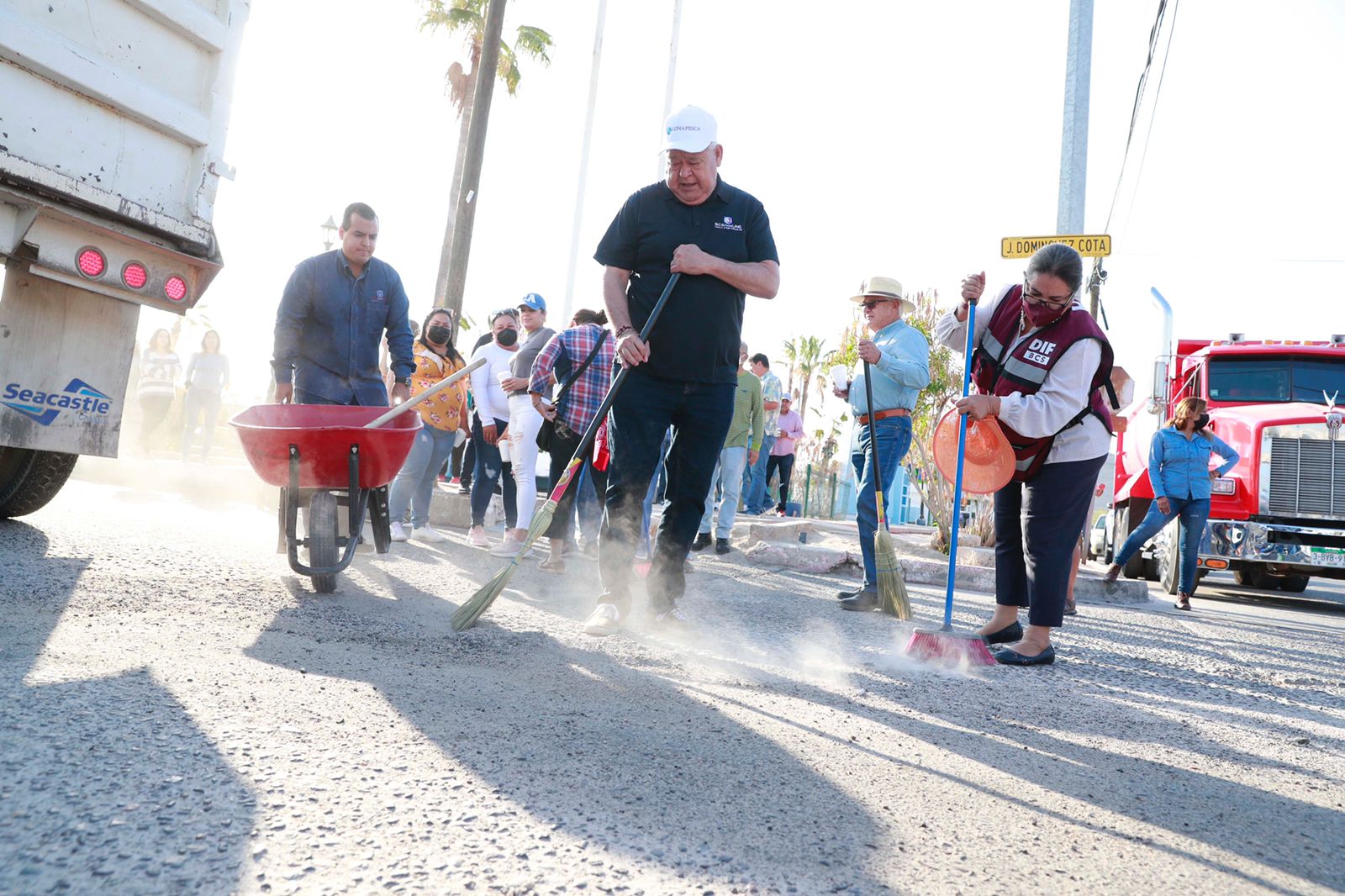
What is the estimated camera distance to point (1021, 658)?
4.39 m

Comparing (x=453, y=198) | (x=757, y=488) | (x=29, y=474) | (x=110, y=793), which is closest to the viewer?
(x=110, y=793)

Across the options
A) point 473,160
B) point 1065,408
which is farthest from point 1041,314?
point 473,160

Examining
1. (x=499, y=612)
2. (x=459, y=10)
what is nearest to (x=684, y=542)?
(x=499, y=612)

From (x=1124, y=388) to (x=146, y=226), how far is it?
4.97 meters

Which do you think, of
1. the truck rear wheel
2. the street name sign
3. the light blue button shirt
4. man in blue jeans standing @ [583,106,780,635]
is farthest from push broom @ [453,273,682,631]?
the street name sign

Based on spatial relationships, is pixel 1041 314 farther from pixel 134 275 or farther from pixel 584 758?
pixel 134 275

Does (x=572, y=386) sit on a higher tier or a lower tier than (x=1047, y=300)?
lower

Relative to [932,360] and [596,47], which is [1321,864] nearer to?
[932,360]

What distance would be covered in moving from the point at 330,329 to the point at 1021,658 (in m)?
3.75

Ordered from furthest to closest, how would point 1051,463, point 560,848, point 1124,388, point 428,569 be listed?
1. point 428,569
2. point 1124,388
3. point 1051,463
4. point 560,848

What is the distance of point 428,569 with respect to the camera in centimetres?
598

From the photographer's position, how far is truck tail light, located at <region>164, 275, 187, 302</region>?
4.56 metres

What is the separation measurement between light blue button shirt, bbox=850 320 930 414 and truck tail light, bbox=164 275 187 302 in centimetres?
367

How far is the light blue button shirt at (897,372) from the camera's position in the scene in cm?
594
